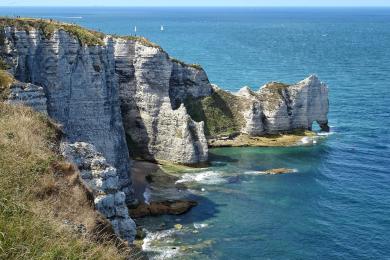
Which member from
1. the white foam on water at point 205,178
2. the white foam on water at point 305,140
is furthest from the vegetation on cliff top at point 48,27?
the white foam on water at point 305,140

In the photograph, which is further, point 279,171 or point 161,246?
point 279,171

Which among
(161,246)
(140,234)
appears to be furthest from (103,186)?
(140,234)

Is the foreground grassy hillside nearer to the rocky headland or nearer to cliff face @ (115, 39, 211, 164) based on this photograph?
the rocky headland

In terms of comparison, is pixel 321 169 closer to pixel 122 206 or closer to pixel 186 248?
pixel 186 248

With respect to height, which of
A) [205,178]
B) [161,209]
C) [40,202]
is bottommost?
[205,178]

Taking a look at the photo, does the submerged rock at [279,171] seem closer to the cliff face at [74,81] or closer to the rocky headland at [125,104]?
the rocky headland at [125,104]

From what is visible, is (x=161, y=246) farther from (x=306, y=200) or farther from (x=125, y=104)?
(x=125, y=104)

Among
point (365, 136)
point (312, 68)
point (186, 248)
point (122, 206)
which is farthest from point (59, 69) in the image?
point (312, 68)
